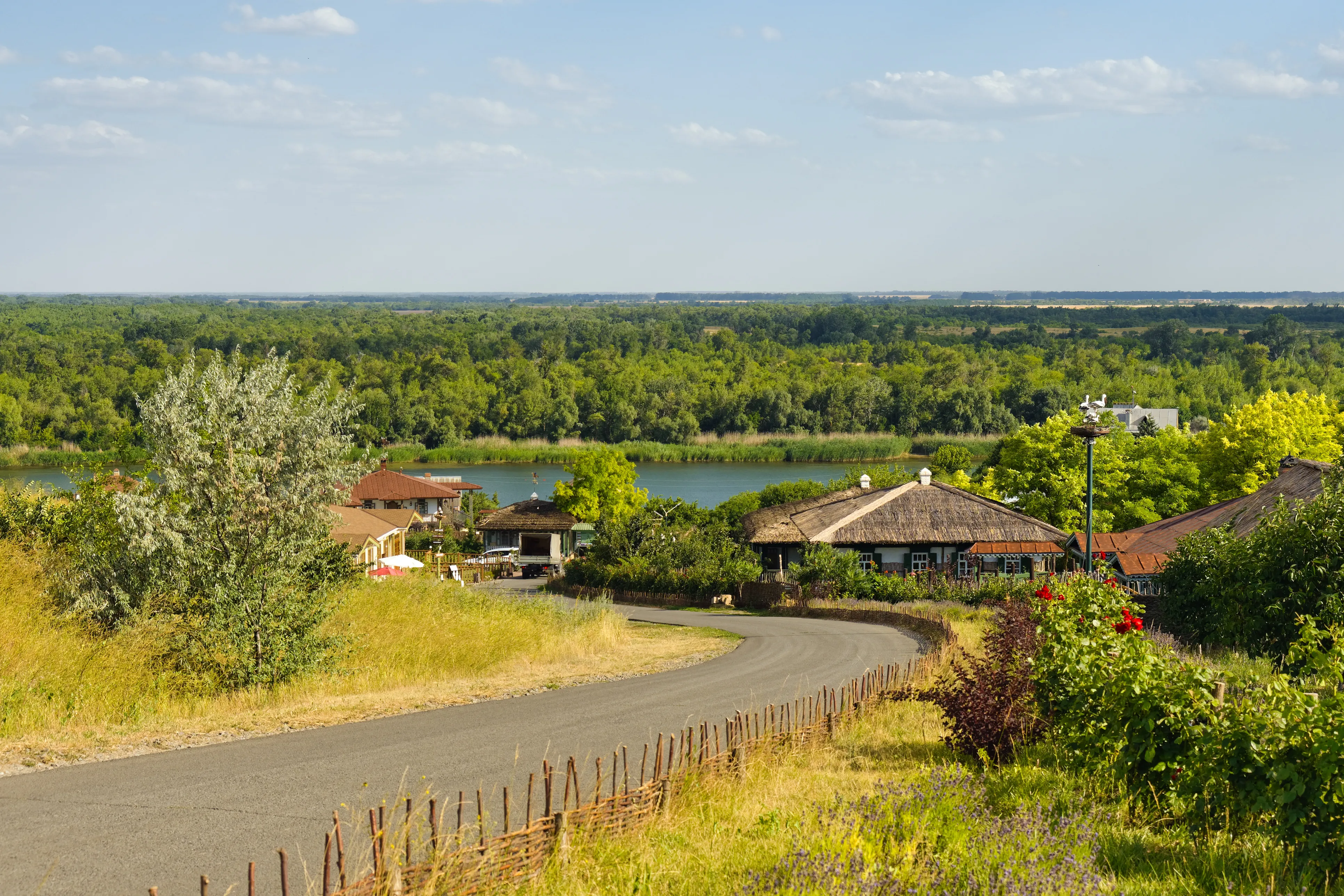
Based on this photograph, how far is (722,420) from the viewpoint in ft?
534

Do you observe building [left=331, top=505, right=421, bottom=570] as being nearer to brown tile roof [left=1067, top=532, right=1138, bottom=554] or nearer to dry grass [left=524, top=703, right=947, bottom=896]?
brown tile roof [left=1067, top=532, right=1138, bottom=554]

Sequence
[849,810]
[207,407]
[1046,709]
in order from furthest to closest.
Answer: [207,407]
[1046,709]
[849,810]

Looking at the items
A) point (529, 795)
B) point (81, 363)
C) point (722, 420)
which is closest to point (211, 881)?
point (529, 795)

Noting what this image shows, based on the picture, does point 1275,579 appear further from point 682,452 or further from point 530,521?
point 682,452

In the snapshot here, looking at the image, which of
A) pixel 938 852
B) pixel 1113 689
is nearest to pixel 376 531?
pixel 1113 689

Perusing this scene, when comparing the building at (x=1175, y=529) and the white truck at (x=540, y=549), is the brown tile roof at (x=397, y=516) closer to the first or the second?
the white truck at (x=540, y=549)

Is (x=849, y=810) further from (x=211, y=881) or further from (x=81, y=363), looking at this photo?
(x=81, y=363)

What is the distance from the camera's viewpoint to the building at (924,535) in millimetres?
43875

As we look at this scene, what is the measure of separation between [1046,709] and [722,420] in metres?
152

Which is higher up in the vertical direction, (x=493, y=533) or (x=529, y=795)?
(x=529, y=795)

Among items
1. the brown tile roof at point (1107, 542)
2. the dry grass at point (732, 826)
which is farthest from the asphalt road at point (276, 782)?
the brown tile roof at point (1107, 542)

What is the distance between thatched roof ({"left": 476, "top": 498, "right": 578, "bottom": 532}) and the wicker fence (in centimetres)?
5333

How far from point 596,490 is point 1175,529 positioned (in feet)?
131

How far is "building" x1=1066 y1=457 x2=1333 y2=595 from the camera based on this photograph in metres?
31.2
